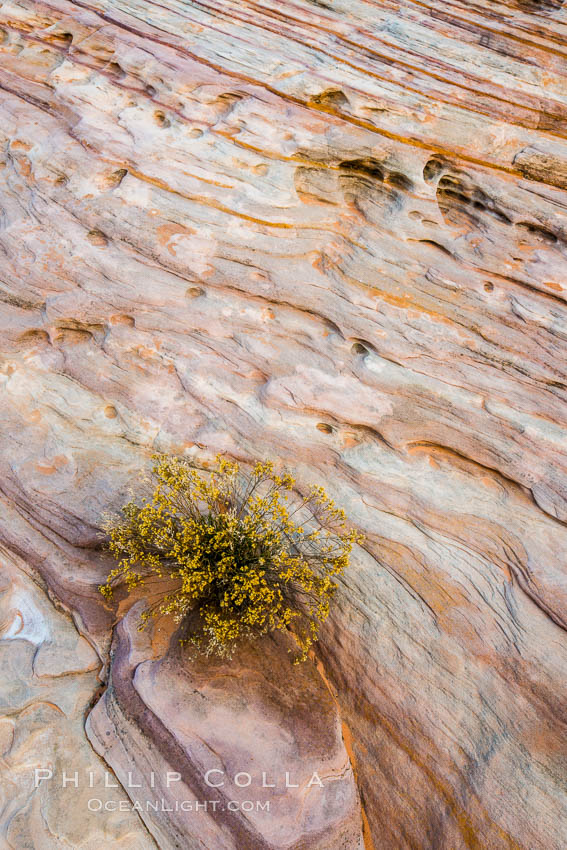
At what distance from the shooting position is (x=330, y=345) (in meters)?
7.75

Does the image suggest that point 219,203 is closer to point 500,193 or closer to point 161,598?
point 500,193

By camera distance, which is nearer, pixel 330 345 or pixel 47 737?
pixel 47 737

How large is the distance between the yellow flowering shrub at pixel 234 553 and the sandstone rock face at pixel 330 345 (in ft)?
1.04

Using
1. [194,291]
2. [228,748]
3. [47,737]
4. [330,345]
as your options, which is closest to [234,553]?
[228,748]

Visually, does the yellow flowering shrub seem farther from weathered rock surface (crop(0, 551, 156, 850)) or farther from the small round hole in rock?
the small round hole in rock

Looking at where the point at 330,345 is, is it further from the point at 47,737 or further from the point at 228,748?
the point at 47,737

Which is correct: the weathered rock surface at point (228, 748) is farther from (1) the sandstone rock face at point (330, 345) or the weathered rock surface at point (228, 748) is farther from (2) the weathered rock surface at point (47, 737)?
(2) the weathered rock surface at point (47, 737)

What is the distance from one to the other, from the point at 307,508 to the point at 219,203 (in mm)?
5045

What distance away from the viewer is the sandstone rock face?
527cm

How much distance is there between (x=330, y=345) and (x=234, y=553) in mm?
3350

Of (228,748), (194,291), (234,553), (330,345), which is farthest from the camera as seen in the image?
(194,291)

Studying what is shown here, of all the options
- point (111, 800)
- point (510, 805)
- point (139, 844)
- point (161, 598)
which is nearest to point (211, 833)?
point (139, 844)

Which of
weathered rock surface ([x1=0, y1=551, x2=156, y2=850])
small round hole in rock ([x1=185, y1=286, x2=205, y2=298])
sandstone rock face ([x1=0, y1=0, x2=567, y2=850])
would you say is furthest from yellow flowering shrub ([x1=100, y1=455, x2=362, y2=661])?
small round hole in rock ([x1=185, y1=286, x2=205, y2=298])

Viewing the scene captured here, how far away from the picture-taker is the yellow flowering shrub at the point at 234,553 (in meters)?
5.53
